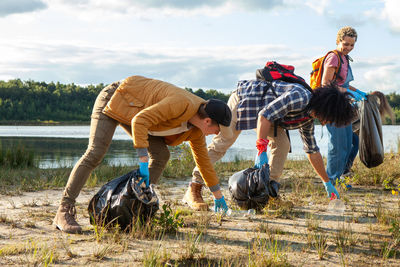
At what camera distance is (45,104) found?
2089 inches

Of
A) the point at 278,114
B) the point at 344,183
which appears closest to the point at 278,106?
the point at 278,114

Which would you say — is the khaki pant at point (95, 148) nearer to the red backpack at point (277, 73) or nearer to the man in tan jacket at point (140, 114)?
the man in tan jacket at point (140, 114)

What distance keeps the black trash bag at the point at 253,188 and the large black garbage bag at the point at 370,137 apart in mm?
1322

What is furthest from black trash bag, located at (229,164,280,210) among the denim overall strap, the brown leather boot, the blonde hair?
the blonde hair

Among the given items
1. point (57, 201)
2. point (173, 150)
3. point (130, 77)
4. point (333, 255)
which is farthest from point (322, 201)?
point (173, 150)

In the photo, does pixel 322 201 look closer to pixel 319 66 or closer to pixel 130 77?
pixel 319 66

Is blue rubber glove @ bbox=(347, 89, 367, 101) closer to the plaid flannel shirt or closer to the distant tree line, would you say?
the plaid flannel shirt

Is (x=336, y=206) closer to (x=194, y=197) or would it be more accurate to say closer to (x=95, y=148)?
(x=194, y=197)

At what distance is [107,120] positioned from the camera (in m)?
4.06

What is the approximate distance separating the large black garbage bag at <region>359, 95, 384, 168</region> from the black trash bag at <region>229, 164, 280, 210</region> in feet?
4.34

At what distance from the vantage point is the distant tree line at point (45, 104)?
170ft

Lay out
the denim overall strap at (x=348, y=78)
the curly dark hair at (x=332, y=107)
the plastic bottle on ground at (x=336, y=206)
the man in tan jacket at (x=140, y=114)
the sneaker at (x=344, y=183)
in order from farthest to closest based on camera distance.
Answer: the denim overall strap at (x=348, y=78) → the sneaker at (x=344, y=183) → the plastic bottle on ground at (x=336, y=206) → the curly dark hair at (x=332, y=107) → the man in tan jacket at (x=140, y=114)

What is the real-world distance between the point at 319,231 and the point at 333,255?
28.8 inches

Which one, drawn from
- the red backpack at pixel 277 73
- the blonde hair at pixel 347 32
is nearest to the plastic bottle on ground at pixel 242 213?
the red backpack at pixel 277 73
